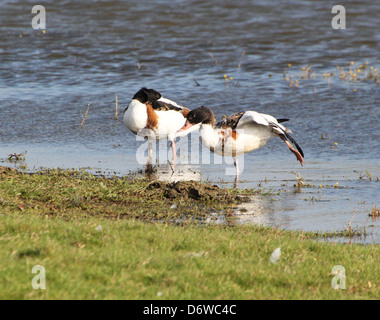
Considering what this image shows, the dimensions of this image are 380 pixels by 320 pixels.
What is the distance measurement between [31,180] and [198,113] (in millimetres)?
3105

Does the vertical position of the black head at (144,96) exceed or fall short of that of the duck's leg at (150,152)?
it exceeds it

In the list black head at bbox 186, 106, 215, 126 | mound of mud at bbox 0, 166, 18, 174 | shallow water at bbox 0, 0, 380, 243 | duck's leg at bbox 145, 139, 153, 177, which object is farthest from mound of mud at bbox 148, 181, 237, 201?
mound of mud at bbox 0, 166, 18, 174

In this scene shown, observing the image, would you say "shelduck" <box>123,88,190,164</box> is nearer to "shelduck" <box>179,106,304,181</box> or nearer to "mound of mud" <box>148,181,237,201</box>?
"shelduck" <box>179,106,304,181</box>

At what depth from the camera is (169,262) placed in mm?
5477

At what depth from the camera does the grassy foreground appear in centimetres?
491

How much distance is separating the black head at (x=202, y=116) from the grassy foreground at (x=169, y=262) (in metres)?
3.29

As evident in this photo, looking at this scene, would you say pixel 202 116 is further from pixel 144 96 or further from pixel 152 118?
pixel 144 96

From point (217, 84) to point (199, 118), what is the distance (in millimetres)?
6751

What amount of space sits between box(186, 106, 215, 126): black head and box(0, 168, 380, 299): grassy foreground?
329 cm

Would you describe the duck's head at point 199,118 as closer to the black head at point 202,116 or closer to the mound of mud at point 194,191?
the black head at point 202,116

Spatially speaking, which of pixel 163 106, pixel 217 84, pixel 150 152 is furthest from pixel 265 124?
pixel 217 84

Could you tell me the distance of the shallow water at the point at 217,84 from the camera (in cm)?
1057

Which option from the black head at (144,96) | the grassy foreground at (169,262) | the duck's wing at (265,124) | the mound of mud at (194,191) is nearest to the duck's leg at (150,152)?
the black head at (144,96)
